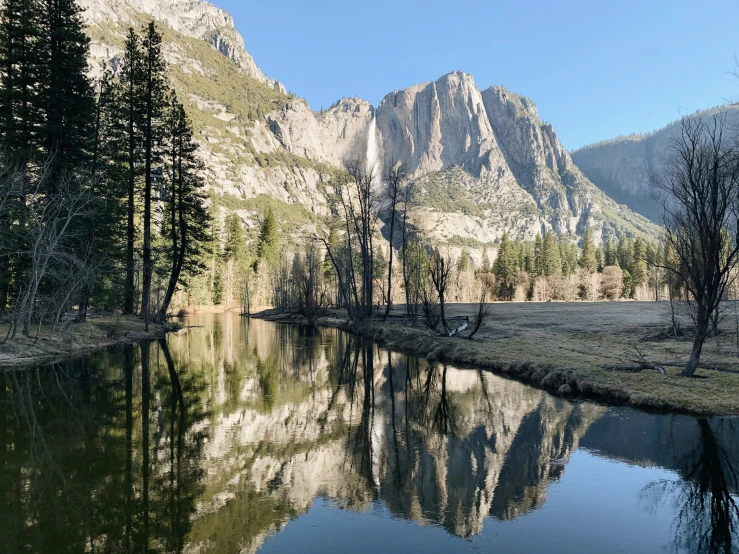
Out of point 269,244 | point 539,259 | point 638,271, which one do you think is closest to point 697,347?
point 269,244

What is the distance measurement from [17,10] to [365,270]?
2949cm

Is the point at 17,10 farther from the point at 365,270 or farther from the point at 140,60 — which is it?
the point at 365,270

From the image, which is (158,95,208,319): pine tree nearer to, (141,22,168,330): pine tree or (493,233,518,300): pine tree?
(141,22,168,330): pine tree

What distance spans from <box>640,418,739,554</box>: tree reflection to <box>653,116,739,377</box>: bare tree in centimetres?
681

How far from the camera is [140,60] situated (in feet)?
111

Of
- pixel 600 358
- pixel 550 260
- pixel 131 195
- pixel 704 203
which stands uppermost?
pixel 550 260

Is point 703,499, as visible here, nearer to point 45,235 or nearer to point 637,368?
point 637,368

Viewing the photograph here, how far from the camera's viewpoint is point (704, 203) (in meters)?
15.6

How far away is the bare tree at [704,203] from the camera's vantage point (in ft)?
49.9

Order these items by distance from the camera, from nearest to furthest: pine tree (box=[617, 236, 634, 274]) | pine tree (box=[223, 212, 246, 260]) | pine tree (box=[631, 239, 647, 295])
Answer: pine tree (box=[223, 212, 246, 260]), pine tree (box=[631, 239, 647, 295]), pine tree (box=[617, 236, 634, 274])

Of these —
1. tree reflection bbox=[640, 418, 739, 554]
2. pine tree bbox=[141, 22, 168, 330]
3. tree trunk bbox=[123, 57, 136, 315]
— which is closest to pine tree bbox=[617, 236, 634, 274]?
pine tree bbox=[141, 22, 168, 330]

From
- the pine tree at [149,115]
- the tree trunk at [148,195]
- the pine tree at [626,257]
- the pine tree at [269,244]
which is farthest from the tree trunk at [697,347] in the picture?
the pine tree at [626,257]

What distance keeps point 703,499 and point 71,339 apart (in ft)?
91.6

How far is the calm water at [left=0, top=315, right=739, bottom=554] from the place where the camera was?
6.69 metres
